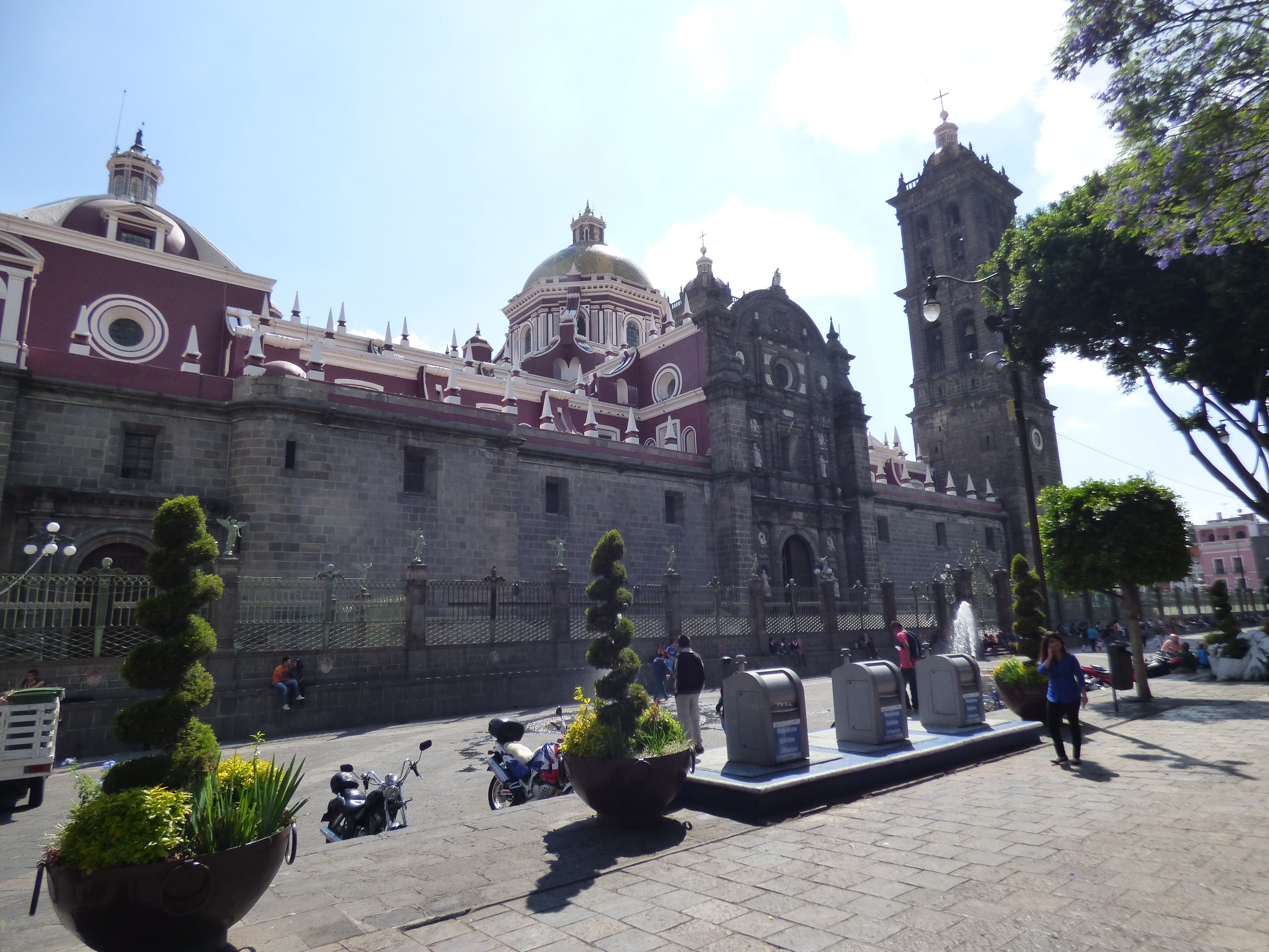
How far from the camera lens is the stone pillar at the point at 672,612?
63.7 ft

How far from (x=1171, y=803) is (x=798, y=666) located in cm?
1557

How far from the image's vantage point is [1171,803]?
6176mm

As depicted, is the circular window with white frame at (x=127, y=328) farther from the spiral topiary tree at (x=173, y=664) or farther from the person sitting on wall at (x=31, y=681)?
the spiral topiary tree at (x=173, y=664)

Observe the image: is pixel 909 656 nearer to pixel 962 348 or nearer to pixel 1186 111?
pixel 1186 111

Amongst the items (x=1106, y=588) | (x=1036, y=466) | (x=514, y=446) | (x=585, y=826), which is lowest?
(x=585, y=826)

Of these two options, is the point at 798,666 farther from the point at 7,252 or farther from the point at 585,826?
the point at 7,252

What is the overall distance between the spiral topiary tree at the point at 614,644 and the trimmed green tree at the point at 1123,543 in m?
10.1

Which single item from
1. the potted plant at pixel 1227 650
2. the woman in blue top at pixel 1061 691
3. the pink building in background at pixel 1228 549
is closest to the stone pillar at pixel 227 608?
the woman in blue top at pixel 1061 691

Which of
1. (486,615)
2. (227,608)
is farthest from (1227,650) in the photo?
(227,608)

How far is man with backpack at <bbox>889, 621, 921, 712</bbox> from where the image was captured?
1215 cm

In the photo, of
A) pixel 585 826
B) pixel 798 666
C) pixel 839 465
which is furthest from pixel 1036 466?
pixel 585 826

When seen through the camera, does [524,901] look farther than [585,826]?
No

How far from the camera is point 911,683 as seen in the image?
12.1 meters

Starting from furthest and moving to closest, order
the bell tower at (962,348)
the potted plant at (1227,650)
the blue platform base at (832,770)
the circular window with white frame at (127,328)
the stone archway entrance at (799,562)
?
1. the bell tower at (962,348)
2. the stone archway entrance at (799,562)
3. the circular window with white frame at (127,328)
4. the potted plant at (1227,650)
5. the blue platform base at (832,770)
